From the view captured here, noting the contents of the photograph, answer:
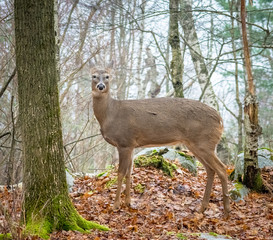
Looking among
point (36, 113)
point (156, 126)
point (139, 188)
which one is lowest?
point (139, 188)

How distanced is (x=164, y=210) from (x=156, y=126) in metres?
1.57

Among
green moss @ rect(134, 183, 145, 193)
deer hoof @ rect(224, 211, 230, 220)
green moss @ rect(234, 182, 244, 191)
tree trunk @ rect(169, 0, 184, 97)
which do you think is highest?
tree trunk @ rect(169, 0, 184, 97)

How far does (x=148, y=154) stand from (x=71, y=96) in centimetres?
481

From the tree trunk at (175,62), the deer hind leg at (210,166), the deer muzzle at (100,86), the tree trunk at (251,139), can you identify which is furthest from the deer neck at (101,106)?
the tree trunk at (175,62)

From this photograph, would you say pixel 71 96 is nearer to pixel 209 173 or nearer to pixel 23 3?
pixel 209 173

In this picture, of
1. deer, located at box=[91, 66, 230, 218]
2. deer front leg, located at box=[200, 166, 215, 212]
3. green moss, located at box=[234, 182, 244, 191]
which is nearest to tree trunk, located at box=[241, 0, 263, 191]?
green moss, located at box=[234, 182, 244, 191]

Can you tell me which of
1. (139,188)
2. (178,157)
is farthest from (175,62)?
(139,188)

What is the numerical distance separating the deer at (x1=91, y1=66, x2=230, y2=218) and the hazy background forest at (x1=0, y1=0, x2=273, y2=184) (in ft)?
5.59

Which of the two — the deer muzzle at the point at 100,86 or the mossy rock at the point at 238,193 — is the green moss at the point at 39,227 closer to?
the deer muzzle at the point at 100,86

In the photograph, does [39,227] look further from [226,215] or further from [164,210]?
[226,215]

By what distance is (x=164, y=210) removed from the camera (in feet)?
A: 20.6

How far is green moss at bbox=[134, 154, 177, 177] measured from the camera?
27.3 ft

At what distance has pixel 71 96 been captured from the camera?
12.9 meters

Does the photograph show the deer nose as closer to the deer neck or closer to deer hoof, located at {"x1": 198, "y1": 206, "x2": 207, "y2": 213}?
the deer neck
